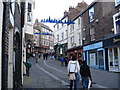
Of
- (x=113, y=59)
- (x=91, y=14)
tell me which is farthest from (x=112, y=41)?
(x=91, y=14)

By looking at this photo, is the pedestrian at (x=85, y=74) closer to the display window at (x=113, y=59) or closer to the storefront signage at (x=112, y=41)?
the storefront signage at (x=112, y=41)

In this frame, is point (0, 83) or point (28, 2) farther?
point (28, 2)

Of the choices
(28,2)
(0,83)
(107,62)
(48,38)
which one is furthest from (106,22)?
(48,38)

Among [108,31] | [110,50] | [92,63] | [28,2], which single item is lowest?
[92,63]

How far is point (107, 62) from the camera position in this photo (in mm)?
18156

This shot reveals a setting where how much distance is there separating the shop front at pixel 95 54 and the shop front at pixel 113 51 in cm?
118

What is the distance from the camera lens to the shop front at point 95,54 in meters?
19.3

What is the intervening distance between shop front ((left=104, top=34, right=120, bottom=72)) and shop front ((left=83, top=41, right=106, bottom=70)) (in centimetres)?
118

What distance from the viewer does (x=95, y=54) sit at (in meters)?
21.2

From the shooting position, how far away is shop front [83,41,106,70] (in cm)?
1930

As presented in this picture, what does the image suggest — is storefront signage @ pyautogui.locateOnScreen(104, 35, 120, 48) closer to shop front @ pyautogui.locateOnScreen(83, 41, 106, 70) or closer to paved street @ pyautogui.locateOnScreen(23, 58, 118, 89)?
shop front @ pyautogui.locateOnScreen(83, 41, 106, 70)

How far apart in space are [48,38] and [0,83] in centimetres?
6388

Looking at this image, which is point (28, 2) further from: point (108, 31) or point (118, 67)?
point (118, 67)

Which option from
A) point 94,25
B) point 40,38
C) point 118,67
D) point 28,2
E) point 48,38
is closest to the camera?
point 28,2
